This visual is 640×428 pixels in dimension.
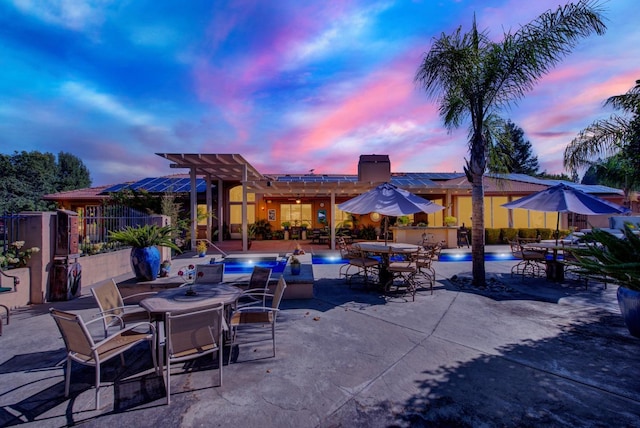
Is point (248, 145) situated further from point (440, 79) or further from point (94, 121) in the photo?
point (440, 79)

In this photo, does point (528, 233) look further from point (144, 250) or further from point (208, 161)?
point (144, 250)

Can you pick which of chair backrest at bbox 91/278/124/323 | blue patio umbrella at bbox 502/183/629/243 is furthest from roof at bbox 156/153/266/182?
blue patio umbrella at bbox 502/183/629/243

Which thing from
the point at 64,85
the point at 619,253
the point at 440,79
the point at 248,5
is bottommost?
the point at 619,253

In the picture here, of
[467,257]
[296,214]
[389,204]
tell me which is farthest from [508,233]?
[296,214]

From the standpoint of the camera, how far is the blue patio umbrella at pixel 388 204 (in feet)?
23.0

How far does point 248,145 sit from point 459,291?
17.6 meters

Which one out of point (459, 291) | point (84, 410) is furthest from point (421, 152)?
point (84, 410)

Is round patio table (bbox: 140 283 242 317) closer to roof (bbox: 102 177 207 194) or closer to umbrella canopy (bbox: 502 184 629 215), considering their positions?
umbrella canopy (bbox: 502 184 629 215)

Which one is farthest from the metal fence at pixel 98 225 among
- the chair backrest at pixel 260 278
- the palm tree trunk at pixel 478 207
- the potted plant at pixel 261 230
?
the palm tree trunk at pixel 478 207

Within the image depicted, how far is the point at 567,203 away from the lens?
25.3 feet

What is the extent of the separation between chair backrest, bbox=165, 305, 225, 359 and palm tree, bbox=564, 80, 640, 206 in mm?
9508

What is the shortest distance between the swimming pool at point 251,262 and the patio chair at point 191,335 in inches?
283

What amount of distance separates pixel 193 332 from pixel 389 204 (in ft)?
18.1

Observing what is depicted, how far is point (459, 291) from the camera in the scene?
714 centimetres
